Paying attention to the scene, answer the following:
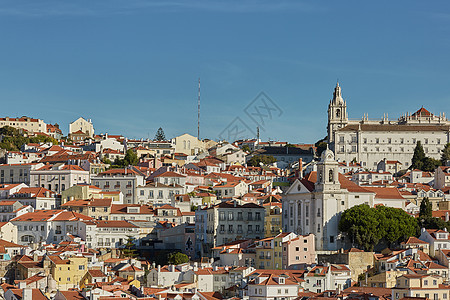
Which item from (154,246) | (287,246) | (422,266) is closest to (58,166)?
(154,246)

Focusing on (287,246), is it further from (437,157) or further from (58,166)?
(437,157)

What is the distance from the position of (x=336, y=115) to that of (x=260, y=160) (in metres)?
11.9

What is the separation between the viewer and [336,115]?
13362cm

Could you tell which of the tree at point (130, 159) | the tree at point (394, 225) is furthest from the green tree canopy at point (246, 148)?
the tree at point (394, 225)

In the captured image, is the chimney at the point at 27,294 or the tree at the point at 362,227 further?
the tree at the point at 362,227

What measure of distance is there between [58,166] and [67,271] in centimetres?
3263

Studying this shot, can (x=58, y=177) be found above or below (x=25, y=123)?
below

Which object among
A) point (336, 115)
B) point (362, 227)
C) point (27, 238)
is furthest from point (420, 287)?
point (336, 115)

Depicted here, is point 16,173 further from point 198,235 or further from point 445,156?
point 445,156

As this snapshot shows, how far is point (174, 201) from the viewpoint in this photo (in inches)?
3477

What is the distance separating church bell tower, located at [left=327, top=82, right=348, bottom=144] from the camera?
434 ft

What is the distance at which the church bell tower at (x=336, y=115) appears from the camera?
13238 cm

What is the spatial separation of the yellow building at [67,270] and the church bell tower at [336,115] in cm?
7002

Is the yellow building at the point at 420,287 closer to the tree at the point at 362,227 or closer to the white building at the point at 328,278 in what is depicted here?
the white building at the point at 328,278
